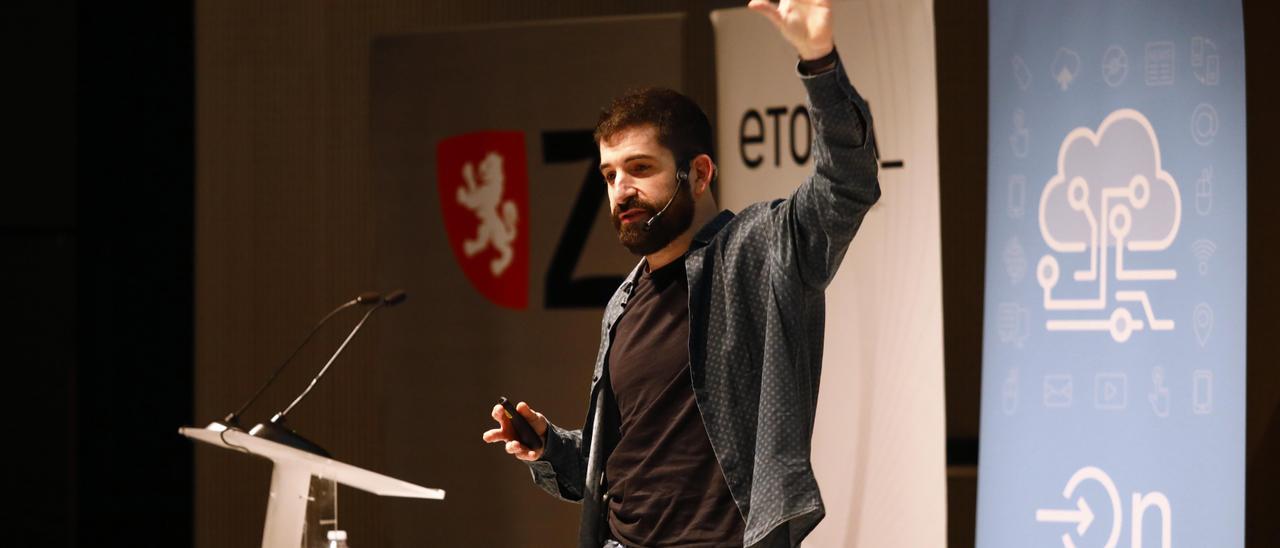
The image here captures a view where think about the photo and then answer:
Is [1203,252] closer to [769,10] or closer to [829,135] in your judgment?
[829,135]

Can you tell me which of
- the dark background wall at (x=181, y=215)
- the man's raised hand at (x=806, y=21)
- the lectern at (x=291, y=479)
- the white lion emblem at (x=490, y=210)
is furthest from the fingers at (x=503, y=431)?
the dark background wall at (x=181, y=215)

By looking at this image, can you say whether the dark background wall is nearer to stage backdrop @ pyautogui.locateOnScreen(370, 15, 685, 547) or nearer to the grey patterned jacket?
stage backdrop @ pyautogui.locateOnScreen(370, 15, 685, 547)

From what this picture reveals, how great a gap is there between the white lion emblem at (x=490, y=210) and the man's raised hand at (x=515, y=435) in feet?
5.81

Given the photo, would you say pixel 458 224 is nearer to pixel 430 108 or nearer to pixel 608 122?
pixel 430 108

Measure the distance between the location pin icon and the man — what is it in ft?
4.58

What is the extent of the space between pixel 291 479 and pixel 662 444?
1196 millimetres

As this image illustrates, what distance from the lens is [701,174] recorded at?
2.10 meters

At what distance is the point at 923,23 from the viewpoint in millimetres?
3338

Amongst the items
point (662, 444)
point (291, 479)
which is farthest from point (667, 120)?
point (291, 479)

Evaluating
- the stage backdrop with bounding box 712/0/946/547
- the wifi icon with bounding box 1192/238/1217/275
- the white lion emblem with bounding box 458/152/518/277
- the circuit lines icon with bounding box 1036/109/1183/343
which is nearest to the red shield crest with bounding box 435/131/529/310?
the white lion emblem with bounding box 458/152/518/277

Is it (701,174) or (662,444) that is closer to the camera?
(662,444)

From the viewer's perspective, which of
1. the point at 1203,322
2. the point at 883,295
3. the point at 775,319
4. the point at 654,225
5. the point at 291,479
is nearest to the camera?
the point at 775,319

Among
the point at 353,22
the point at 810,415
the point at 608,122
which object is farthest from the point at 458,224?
the point at 810,415

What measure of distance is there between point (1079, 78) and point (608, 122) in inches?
60.6
